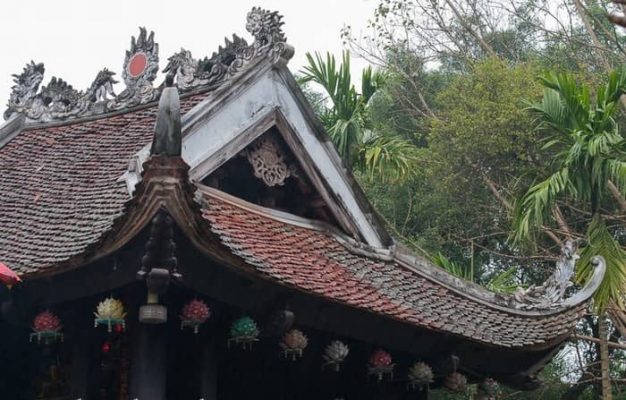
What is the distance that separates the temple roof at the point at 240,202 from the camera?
779 cm

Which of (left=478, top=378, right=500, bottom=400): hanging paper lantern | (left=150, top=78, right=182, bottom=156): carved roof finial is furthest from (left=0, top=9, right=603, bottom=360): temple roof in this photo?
(left=150, top=78, right=182, bottom=156): carved roof finial

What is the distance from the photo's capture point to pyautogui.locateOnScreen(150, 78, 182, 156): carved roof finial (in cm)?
629

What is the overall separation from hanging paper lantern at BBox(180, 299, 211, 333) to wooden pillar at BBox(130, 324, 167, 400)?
0.73 feet

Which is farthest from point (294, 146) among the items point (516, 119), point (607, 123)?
point (516, 119)

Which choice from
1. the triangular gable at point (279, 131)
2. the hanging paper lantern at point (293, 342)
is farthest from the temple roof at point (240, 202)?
the hanging paper lantern at point (293, 342)

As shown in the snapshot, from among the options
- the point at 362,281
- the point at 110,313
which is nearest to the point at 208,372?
the point at 110,313

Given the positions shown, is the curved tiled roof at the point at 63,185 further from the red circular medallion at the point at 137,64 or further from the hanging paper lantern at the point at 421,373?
the hanging paper lantern at the point at 421,373

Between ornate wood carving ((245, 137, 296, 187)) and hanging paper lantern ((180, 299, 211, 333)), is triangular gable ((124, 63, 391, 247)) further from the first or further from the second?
hanging paper lantern ((180, 299, 211, 333))

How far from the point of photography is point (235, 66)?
9438 millimetres

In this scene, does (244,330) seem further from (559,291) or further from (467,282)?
(559,291)

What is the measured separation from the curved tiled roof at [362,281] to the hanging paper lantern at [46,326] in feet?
3.85

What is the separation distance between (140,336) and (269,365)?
1.68 meters

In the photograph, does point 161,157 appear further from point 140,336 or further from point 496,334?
point 496,334

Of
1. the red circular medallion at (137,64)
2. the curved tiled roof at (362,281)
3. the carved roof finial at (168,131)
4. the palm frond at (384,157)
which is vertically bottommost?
the curved tiled roof at (362,281)
